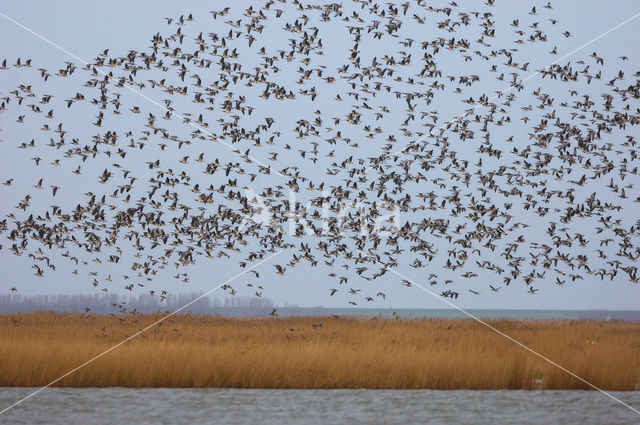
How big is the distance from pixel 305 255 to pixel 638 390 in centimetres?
1386

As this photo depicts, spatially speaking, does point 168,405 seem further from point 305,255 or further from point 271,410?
point 305,255

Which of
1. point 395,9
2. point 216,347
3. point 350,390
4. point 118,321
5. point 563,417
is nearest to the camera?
point 563,417

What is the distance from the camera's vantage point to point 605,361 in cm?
2492

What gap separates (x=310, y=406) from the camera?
70.8ft

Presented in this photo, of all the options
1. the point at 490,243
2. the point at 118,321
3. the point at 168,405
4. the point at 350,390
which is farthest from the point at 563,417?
the point at 118,321

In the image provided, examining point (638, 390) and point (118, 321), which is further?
point (118, 321)

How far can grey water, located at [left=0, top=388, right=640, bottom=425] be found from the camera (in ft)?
65.6

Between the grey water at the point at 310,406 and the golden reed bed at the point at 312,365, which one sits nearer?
the grey water at the point at 310,406

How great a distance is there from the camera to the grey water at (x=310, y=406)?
20.0m

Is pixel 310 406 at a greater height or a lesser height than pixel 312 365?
lesser

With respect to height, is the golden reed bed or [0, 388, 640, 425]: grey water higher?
the golden reed bed

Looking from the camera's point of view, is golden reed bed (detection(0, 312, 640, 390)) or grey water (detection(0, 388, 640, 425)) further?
golden reed bed (detection(0, 312, 640, 390))

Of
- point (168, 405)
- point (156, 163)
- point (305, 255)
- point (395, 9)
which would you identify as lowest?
point (168, 405)

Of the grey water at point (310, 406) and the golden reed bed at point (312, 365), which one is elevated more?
the golden reed bed at point (312, 365)
